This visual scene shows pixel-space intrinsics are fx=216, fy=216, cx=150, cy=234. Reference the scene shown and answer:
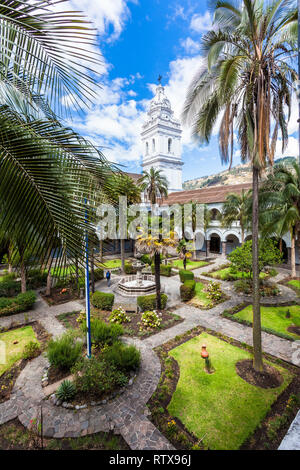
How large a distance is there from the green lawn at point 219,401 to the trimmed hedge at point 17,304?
902 centimetres

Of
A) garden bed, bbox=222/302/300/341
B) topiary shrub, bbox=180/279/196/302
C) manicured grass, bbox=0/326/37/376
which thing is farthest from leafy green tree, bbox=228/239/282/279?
manicured grass, bbox=0/326/37/376

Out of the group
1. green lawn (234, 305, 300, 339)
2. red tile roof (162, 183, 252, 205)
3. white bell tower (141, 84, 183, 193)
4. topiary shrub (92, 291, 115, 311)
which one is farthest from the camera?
white bell tower (141, 84, 183, 193)

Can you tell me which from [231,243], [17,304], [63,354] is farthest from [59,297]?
[231,243]

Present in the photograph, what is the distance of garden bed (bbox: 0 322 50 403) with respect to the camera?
6.58 meters

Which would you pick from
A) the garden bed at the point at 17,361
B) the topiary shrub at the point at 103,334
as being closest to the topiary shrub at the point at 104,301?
the garden bed at the point at 17,361

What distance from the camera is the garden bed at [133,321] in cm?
973

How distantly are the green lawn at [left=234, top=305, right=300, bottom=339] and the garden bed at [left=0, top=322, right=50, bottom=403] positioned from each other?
9.60m

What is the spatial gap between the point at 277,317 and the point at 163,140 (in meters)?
35.5

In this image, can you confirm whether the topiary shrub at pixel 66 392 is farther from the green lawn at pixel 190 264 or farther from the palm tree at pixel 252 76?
the green lawn at pixel 190 264

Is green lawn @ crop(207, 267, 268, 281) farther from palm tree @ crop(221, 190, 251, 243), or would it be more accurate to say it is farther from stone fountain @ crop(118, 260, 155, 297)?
stone fountain @ crop(118, 260, 155, 297)

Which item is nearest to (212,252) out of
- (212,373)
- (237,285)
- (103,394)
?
(237,285)

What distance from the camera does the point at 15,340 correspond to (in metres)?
9.55

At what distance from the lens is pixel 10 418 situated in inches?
219
